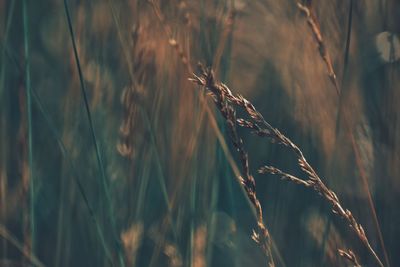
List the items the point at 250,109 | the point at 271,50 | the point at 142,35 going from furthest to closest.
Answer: the point at 271,50, the point at 142,35, the point at 250,109

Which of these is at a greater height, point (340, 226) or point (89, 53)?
point (89, 53)

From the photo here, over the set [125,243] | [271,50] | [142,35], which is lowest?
[125,243]

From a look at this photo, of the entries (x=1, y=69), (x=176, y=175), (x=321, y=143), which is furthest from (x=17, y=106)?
(x=321, y=143)

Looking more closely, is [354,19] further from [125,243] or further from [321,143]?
[125,243]

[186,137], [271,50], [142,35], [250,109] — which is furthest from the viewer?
[271,50]

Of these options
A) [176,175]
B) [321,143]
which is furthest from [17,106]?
[321,143]

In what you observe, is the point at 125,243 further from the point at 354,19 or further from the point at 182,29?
the point at 354,19

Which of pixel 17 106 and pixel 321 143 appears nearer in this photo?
pixel 321 143
